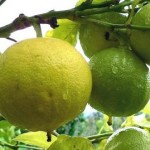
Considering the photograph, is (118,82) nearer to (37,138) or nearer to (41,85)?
(41,85)

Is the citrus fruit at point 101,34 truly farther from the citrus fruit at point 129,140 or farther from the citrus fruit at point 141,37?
the citrus fruit at point 129,140

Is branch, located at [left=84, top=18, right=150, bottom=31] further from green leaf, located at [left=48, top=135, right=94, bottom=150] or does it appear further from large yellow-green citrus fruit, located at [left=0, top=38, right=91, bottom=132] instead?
green leaf, located at [left=48, top=135, right=94, bottom=150]

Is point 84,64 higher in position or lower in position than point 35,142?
higher

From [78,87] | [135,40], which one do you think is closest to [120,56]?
[135,40]

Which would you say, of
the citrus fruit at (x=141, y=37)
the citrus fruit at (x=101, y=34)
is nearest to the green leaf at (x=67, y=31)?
the citrus fruit at (x=101, y=34)

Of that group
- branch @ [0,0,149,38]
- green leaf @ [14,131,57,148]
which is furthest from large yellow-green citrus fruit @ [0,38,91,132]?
green leaf @ [14,131,57,148]

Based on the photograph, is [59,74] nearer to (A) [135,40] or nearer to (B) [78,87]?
(B) [78,87]

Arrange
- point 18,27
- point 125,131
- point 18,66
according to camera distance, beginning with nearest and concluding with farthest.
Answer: point 18,66 < point 18,27 < point 125,131
